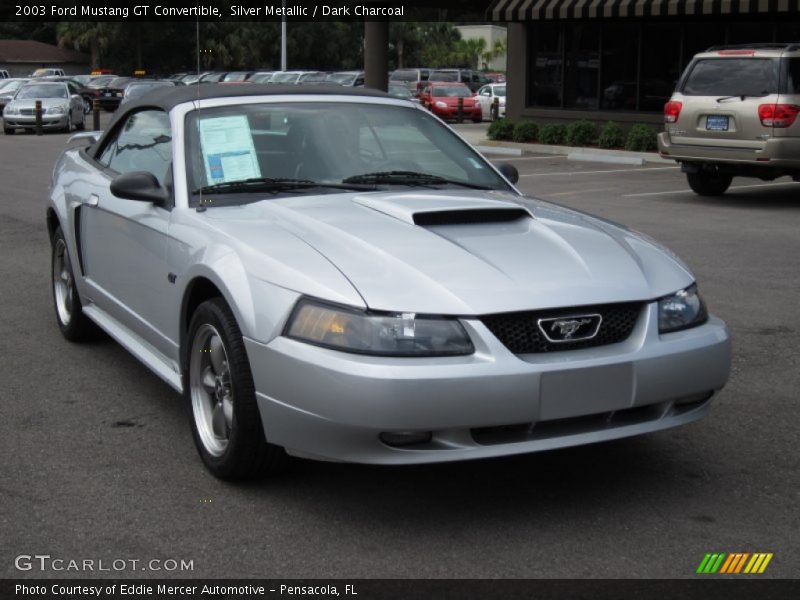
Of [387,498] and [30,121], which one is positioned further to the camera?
[30,121]

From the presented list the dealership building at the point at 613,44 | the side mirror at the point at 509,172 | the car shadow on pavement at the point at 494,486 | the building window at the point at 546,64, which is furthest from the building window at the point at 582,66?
the car shadow on pavement at the point at 494,486

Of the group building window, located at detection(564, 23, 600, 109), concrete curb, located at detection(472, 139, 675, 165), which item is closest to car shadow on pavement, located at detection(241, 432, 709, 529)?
concrete curb, located at detection(472, 139, 675, 165)

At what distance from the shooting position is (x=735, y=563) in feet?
12.4

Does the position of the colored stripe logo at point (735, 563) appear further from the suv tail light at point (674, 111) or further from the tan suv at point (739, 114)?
the suv tail light at point (674, 111)

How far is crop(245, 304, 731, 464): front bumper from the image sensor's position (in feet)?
12.4

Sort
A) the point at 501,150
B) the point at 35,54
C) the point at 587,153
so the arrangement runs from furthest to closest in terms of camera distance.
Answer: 1. the point at 35,54
2. the point at 501,150
3. the point at 587,153

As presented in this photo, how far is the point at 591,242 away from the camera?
4.54 m

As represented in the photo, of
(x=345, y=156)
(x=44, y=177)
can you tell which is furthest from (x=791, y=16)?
(x=345, y=156)

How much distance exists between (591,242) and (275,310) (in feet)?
4.32

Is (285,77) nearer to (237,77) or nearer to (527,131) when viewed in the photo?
(237,77)

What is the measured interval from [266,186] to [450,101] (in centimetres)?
3450

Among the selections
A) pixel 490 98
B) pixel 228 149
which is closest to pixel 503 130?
pixel 490 98

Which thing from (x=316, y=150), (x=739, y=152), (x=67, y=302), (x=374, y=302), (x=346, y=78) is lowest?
(x=67, y=302)
